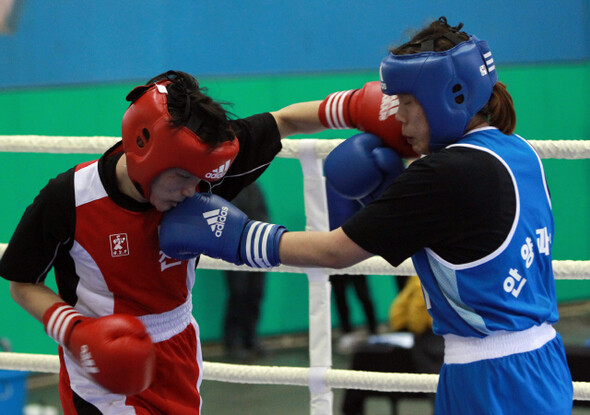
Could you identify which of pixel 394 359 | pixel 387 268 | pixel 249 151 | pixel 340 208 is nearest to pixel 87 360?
pixel 249 151

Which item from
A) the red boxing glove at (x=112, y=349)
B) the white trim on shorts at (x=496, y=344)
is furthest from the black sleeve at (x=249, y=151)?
the white trim on shorts at (x=496, y=344)

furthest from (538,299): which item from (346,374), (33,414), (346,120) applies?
(33,414)

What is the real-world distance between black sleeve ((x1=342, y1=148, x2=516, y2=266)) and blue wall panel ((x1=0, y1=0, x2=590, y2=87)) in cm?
424

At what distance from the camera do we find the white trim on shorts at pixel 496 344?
1.77 m

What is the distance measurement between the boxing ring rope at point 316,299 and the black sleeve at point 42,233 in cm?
67

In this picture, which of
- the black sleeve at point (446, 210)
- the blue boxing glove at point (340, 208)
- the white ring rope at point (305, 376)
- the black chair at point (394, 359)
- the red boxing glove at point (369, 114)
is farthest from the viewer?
the blue boxing glove at point (340, 208)

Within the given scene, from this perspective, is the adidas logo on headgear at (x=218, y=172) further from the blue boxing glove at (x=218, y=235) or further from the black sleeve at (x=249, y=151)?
the black sleeve at (x=249, y=151)

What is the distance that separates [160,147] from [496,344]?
875 millimetres

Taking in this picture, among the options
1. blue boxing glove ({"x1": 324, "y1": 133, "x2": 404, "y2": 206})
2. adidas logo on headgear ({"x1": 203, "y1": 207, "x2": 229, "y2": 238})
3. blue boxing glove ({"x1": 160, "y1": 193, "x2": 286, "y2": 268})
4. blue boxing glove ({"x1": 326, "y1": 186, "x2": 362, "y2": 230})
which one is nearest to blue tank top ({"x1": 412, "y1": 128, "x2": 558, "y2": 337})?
blue boxing glove ({"x1": 324, "y1": 133, "x2": 404, "y2": 206})

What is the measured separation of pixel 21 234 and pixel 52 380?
361cm

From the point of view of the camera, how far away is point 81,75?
5.52 m

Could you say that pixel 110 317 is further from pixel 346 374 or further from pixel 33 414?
pixel 33 414

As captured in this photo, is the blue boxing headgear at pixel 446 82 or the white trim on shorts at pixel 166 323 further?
the white trim on shorts at pixel 166 323

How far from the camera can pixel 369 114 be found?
82.4 inches
